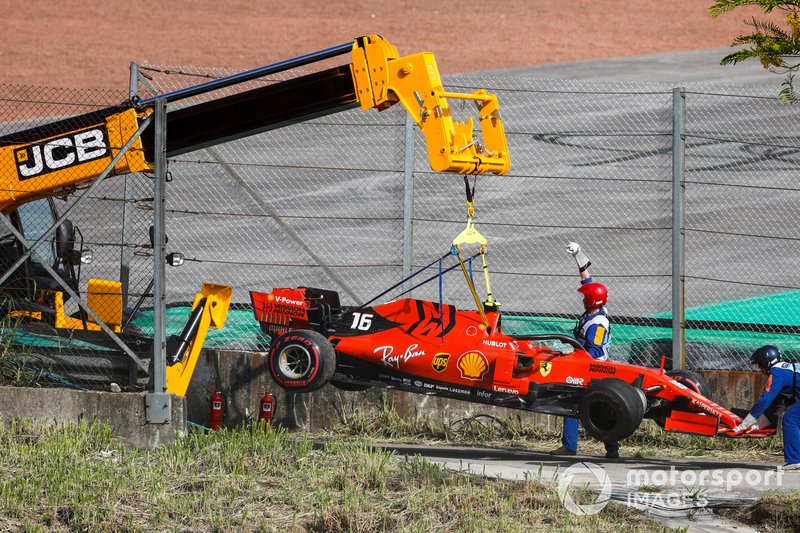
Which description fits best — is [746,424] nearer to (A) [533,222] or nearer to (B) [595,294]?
(B) [595,294]

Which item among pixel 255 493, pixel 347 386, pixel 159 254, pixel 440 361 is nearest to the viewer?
pixel 255 493

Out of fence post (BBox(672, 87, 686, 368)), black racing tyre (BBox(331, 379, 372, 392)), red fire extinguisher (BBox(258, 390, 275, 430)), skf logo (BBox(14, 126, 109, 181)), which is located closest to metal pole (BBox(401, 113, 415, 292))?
black racing tyre (BBox(331, 379, 372, 392))

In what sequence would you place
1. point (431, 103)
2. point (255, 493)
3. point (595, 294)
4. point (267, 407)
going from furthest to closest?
point (267, 407), point (595, 294), point (431, 103), point (255, 493)

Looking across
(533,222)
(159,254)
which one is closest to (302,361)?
(159,254)

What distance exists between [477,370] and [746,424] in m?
2.39

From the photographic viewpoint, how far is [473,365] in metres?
11.4

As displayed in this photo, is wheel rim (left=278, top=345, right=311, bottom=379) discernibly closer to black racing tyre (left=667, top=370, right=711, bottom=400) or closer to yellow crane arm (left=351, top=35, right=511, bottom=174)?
yellow crane arm (left=351, top=35, right=511, bottom=174)

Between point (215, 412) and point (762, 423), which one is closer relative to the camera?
point (762, 423)

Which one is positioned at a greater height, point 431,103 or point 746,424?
point 431,103

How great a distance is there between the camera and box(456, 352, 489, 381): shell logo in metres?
11.3

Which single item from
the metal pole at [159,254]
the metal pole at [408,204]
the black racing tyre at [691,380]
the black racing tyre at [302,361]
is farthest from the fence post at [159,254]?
the black racing tyre at [691,380]

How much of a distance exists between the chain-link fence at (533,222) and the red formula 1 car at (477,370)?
4.22 feet

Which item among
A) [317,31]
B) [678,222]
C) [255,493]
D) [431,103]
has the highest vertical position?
[317,31]

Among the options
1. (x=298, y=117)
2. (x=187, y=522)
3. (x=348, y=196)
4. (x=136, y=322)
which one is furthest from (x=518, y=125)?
(x=187, y=522)
